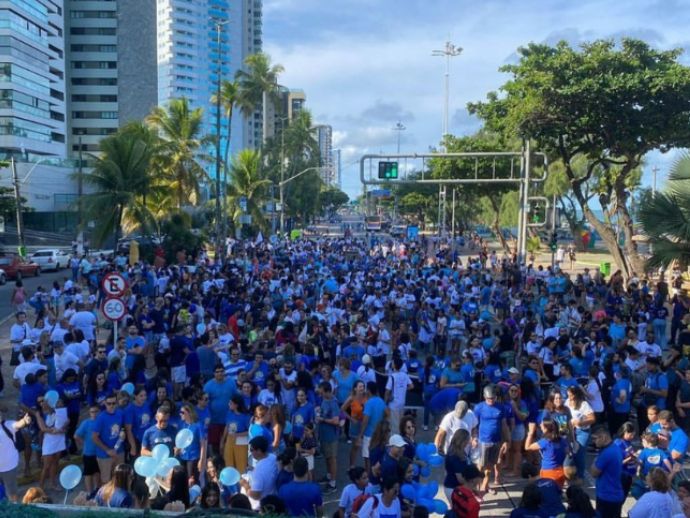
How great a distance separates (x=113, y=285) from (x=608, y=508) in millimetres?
8271

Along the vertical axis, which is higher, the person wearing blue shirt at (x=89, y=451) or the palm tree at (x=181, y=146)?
the palm tree at (x=181, y=146)

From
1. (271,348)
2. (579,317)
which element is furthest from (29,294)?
(579,317)

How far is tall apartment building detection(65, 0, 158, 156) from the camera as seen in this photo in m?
83.4

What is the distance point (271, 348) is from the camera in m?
11.1

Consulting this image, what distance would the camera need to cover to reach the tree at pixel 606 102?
21812 millimetres

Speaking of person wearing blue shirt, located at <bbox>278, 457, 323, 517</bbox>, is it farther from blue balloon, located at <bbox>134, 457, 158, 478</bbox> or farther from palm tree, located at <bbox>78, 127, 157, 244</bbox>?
palm tree, located at <bbox>78, 127, 157, 244</bbox>

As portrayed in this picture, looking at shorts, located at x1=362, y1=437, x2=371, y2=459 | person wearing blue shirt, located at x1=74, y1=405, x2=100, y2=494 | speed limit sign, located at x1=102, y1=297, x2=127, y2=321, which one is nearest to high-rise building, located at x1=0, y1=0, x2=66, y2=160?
speed limit sign, located at x1=102, y1=297, x2=127, y2=321

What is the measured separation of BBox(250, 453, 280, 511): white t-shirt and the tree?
19.4m

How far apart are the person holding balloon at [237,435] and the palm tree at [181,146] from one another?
2848cm

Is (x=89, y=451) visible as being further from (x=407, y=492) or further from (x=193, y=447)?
(x=407, y=492)

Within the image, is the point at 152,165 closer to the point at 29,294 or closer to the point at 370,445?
the point at 29,294

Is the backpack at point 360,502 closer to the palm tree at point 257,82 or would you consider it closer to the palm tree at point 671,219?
the palm tree at point 671,219

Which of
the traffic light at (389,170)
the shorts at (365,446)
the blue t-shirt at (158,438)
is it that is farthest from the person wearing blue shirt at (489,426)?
the traffic light at (389,170)

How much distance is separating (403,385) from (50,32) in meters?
76.7
